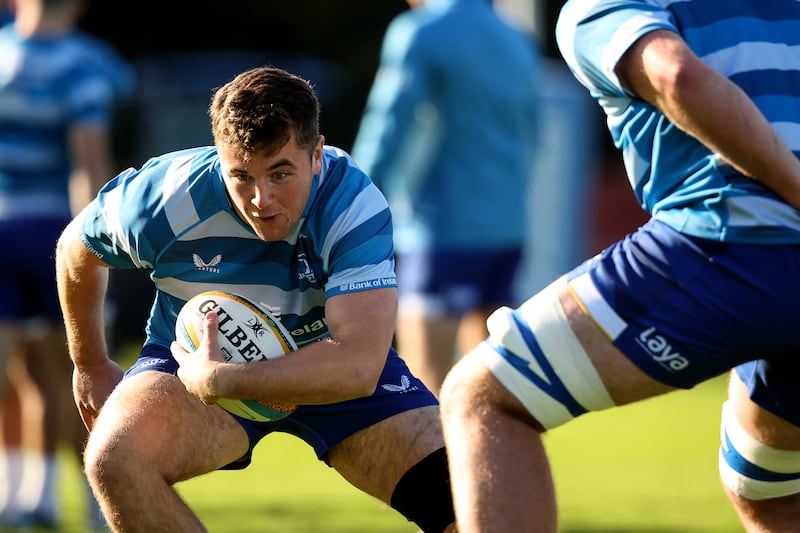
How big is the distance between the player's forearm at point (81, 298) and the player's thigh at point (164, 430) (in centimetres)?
23

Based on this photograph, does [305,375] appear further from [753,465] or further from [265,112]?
[753,465]

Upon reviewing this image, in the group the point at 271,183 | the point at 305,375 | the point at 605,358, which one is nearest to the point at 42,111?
the point at 271,183

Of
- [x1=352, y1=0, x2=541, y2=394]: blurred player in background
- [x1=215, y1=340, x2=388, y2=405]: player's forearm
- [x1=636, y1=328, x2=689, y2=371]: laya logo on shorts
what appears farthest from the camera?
[x1=352, y1=0, x2=541, y2=394]: blurred player in background

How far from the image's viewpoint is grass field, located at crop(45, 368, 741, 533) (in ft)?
22.2

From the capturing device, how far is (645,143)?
3393 millimetres

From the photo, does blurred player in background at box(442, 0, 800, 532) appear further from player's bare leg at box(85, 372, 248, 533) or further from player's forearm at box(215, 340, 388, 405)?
player's bare leg at box(85, 372, 248, 533)

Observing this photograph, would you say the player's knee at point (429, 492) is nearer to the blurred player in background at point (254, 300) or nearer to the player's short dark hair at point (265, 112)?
the blurred player in background at point (254, 300)

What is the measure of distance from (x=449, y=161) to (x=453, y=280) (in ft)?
1.90

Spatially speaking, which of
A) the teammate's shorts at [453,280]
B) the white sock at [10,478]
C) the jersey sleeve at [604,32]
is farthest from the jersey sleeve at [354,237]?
the white sock at [10,478]

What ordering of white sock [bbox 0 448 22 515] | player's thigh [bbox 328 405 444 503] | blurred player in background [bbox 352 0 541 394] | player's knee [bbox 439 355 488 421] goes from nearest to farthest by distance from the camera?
1. player's knee [bbox 439 355 488 421]
2. player's thigh [bbox 328 405 444 503]
3. blurred player in background [bbox 352 0 541 394]
4. white sock [bbox 0 448 22 515]

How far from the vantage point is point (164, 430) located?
161 inches

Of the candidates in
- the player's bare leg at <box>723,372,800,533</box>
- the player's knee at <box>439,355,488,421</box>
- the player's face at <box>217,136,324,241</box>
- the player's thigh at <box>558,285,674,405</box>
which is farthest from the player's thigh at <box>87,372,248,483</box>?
the player's bare leg at <box>723,372,800,533</box>

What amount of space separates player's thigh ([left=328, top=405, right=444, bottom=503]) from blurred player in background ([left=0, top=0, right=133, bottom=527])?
9.15ft

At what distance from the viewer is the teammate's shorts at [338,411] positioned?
4223mm
